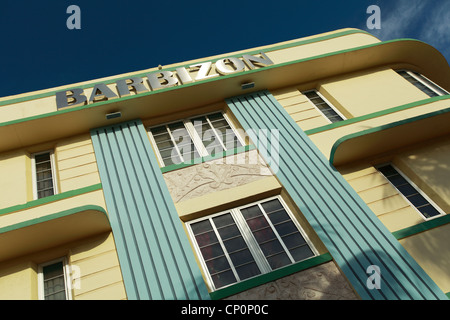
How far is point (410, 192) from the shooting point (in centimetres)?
928

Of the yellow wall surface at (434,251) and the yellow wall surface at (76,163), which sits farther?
the yellow wall surface at (76,163)

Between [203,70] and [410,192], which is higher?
[203,70]

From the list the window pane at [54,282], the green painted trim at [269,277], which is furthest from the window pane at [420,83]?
the window pane at [54,282]

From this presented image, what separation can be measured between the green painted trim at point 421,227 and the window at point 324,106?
172 inches

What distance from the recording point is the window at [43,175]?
10.0 meters

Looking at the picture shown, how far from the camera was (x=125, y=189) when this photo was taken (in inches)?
372

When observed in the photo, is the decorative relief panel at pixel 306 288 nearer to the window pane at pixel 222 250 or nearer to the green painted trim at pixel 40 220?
the window pane at pixel 222 250

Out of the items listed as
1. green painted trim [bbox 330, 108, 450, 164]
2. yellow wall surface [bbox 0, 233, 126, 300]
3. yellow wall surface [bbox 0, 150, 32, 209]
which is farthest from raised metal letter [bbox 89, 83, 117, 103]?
green painted trim [bbox 330, 108, 450, 164]

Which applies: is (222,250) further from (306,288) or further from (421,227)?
(421,227)

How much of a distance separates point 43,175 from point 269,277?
707 centimetres

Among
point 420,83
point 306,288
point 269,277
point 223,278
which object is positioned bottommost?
point 306,288

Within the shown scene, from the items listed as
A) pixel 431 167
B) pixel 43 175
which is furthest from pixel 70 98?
pixel 431 167

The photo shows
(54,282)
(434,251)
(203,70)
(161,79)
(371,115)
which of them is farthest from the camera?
(203,70)

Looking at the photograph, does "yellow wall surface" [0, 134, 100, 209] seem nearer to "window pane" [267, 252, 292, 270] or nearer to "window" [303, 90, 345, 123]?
"window pane" [267, 252, 292, 270]
